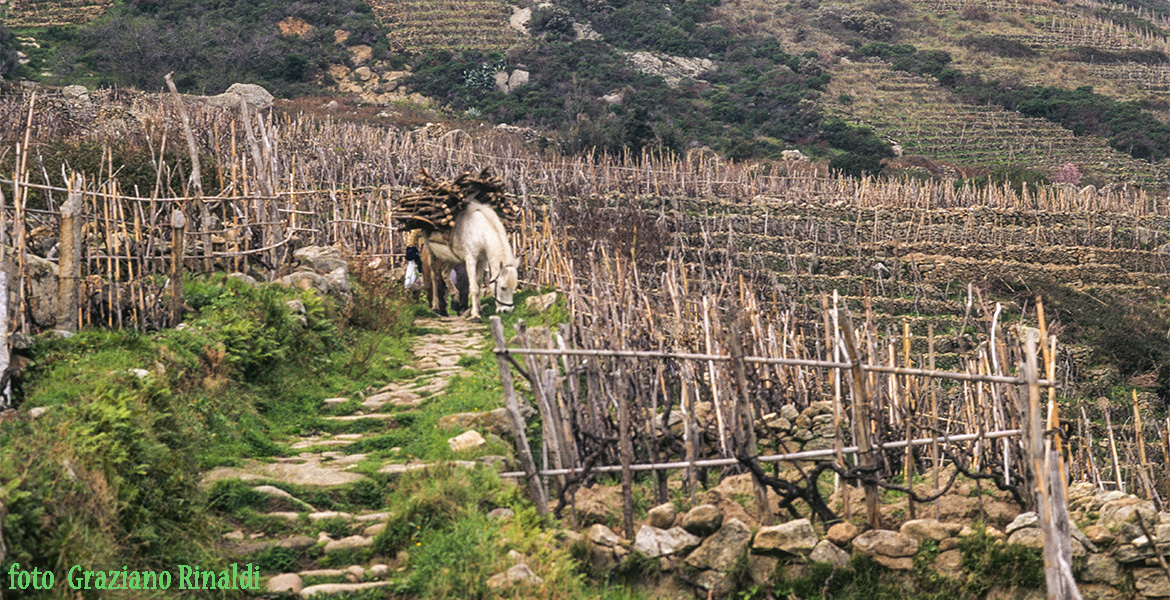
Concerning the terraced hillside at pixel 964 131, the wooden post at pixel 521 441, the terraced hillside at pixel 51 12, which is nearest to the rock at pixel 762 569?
the wooden post at pixel 521 441

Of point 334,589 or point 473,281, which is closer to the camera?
point 334,589

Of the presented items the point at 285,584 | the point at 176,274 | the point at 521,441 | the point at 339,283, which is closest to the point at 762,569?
the point at 521,441

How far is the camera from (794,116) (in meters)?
45.8

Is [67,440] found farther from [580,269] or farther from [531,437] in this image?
[580,269]

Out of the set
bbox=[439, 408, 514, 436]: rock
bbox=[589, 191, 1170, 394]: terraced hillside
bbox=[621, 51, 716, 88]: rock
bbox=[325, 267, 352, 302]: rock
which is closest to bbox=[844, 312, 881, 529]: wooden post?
bbox=[439, 408, 514, 436]: rock

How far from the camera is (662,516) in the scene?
20.1ft

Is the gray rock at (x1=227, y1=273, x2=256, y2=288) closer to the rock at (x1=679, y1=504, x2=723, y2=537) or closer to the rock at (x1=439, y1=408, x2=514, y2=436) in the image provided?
the rock at (x1=439, y1=408, x2=514, y2=436)

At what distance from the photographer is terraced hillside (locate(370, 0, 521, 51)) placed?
5162 cm

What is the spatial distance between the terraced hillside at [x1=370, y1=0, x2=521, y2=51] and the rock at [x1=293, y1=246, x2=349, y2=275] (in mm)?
40103

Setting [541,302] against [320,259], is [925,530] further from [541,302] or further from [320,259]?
[320,259]

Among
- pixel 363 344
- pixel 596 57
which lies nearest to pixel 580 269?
pixel 363 344

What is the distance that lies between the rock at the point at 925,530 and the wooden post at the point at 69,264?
6.05 m

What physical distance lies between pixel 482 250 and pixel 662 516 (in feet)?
19.6

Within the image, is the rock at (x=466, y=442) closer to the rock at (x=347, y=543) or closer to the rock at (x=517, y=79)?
the rock at (x=347, y=543)
